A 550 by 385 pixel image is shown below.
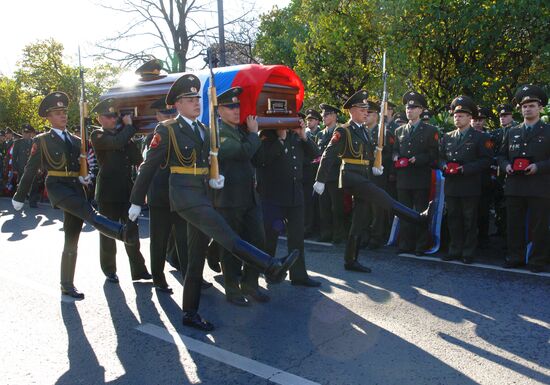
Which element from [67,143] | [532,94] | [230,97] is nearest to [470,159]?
[532,94]

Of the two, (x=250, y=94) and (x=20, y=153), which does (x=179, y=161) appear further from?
(x=20, y=153)

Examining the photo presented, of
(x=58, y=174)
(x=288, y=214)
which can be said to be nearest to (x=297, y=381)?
(x=288, y=214)

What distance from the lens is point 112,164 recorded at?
565cm

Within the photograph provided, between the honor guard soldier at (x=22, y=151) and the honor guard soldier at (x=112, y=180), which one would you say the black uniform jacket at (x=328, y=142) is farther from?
the honor guard soldier at (x=22, y=151)

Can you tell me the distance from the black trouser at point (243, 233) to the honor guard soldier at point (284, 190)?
19.7 inches

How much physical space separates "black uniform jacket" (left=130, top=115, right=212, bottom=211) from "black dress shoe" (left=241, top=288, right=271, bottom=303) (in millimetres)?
1188

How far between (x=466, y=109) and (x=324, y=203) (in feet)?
8.50

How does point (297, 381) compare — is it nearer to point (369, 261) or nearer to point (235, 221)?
point (235, 221)

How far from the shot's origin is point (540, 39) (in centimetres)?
1033

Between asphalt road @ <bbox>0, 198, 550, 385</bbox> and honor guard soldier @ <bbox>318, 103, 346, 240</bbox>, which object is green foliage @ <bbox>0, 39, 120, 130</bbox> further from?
asphalt road @ <bbox>0, 198, 550, 385</bbox>

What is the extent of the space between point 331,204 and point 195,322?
421cm

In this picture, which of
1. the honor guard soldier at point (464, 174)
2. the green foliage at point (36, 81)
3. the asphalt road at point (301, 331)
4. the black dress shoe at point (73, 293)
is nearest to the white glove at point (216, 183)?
the asphalt road at point (301, 331)

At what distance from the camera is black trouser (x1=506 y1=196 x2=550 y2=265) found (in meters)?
5.68

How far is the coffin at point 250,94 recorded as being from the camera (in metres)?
4.85
